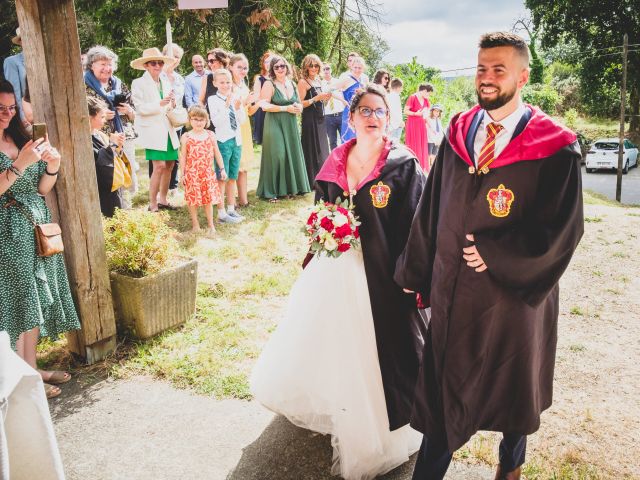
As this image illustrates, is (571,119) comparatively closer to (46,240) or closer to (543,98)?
(543,98)

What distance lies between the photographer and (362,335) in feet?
9.73

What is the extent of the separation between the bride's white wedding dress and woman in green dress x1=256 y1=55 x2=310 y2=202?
19.9 feet

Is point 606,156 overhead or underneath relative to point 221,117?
underneath

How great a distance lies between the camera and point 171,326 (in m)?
4.63

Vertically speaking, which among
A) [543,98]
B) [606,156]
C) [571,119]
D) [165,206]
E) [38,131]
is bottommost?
[606,156]

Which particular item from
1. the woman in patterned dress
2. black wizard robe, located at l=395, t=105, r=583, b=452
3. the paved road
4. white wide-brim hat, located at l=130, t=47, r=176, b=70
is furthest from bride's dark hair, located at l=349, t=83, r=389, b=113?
the paved road

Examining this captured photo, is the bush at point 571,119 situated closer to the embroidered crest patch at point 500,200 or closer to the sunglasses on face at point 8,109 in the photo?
the embroidered crest patch at point 500,200

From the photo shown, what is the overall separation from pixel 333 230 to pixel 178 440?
1670 mm

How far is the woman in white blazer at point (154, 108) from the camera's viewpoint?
722cm

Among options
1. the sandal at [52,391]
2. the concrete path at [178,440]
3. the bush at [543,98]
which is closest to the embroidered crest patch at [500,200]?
the concrete path at [178,440]

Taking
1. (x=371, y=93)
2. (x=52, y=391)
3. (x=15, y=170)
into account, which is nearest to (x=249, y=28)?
(x=15, y=170)

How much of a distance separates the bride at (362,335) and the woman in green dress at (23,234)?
5.21 feet

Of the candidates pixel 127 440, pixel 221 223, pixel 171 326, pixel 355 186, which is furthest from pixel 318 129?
pixel 127 440

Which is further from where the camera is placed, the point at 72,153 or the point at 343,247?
the point at 72,153
